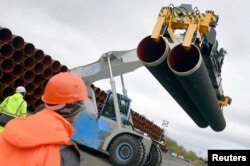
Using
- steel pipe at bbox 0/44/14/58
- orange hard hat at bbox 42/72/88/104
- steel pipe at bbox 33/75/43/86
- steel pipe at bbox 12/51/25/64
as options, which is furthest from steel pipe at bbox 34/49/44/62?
orange hard hat at bbox 42/72/88/104

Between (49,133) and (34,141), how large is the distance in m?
0.09

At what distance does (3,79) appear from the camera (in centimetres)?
1535

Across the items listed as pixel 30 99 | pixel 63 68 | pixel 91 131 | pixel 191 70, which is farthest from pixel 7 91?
pixel 191 70

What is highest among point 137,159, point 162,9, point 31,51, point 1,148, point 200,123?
point 31,51

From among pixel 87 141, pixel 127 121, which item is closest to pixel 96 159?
pixel 87 141

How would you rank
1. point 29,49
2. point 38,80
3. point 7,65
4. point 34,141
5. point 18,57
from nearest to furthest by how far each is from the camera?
point 34,141, point 7,65, point 18,57, point 29,49, point 38,80

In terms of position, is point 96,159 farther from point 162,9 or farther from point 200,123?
point 162,9

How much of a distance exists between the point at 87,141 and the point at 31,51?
481 cm

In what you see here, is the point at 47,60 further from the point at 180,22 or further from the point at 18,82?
the point at 180,22

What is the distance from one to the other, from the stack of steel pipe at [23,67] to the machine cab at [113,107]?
401 cm

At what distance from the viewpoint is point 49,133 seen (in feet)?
6.84

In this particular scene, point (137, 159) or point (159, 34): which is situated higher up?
point (159, 34)

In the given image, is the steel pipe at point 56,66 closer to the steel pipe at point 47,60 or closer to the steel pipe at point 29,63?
the steel pipe at point 47,60

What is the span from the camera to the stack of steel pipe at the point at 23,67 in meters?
15.0
